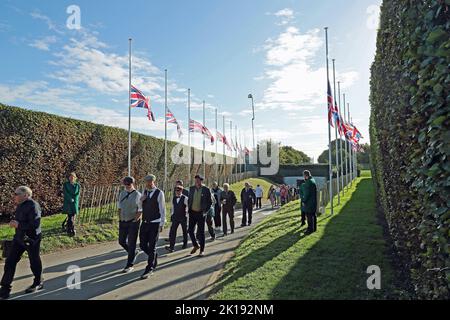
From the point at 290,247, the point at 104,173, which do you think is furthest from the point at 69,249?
the point at 104,173

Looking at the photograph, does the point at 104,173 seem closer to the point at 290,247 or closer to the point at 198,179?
the point at 198,179

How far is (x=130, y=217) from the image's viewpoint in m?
7.00

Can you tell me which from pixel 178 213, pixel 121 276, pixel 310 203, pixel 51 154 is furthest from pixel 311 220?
pixel 51 154

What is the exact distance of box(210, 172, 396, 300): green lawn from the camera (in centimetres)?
500

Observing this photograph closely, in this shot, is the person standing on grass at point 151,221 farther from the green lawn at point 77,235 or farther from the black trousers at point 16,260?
the green lawn at point 77,235

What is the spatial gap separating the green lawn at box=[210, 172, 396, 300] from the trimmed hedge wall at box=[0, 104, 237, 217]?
842cm

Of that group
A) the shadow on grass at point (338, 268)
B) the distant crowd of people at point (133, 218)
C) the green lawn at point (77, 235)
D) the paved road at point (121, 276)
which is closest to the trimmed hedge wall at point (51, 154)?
the green lawn at point (77, 235)

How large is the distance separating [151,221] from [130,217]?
1.99 ft

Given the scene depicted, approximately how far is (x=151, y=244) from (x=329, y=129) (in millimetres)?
9430

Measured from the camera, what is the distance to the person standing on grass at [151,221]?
260 inches

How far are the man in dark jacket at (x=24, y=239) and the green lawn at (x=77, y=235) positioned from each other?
3484 mm

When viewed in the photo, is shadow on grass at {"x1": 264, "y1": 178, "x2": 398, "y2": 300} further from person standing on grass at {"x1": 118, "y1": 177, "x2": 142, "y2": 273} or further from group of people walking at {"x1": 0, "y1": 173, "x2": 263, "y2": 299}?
person standing on grass at {"x1": 118, "y1": 177, "x2": 142, "y2": 273}

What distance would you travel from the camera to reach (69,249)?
9.57 meters

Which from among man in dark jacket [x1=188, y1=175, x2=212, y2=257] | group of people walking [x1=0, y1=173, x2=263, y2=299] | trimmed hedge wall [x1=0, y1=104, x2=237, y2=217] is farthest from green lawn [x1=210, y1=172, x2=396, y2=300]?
trimmed hedge wall [x1=0, y1=104, x2=237, y2=217]
